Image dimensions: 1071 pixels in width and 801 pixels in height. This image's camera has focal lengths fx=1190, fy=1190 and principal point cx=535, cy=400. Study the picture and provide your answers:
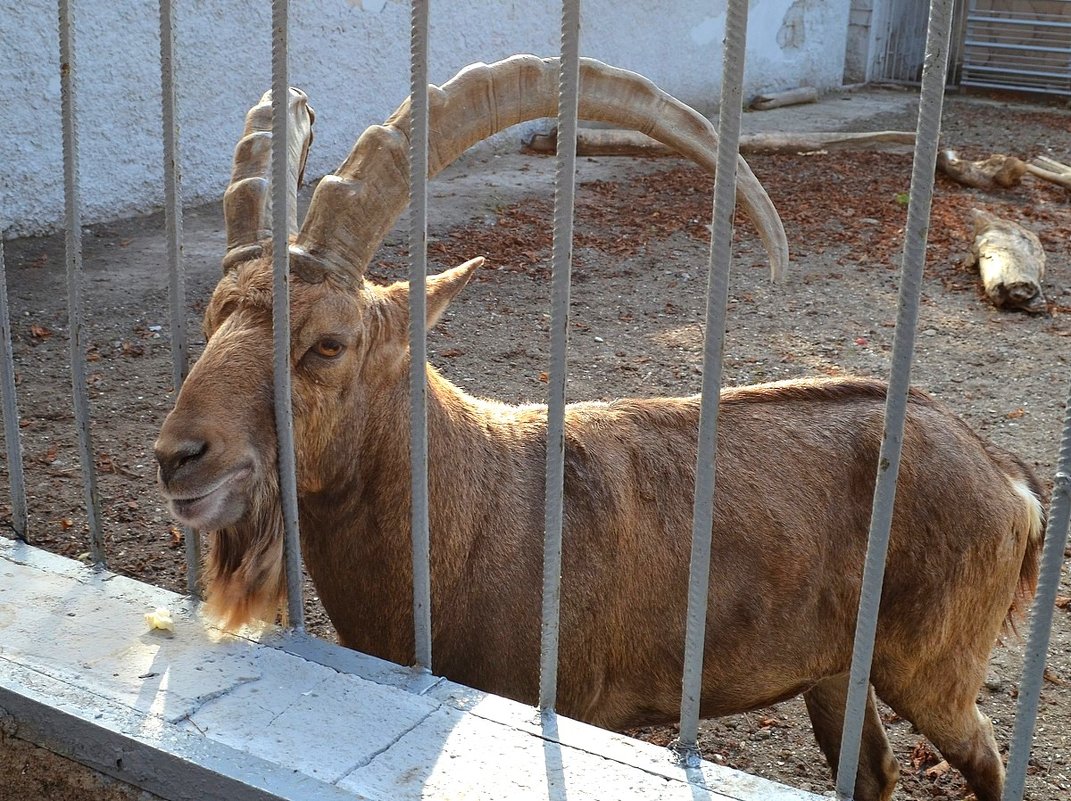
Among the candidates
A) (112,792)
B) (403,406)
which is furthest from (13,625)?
(403,406)

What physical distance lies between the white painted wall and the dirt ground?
16.1 inches

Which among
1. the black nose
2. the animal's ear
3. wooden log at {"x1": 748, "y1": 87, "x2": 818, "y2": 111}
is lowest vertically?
wooden log at {"x1": 748, "y1": 87, "x2": 818, "y2": 111}

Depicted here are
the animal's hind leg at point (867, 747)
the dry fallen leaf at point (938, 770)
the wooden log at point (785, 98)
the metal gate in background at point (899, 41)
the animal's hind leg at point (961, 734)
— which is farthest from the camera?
the metal gate in background at point (899, 41)

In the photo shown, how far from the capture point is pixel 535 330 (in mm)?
7809

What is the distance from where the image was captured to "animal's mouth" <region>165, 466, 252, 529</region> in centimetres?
267

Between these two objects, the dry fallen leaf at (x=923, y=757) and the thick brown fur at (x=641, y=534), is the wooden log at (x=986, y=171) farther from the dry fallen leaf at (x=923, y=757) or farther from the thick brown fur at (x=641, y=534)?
the thick brown fur at (x=641, y=534)

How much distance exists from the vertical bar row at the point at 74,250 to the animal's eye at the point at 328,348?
556 mm

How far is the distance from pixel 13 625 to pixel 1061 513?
2194 millimetres

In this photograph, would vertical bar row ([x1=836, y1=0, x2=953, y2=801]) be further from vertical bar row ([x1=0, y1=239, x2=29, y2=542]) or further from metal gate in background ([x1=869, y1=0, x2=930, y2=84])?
metal gate in background ([x1=869, y1=0, x2=930, y2=84])

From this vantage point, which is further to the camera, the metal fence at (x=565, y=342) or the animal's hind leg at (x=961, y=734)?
the animal's hind leg at (x=961, y=734)

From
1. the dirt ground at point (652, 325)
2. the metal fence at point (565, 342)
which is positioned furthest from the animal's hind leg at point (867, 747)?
the metal fence at point (565, 342)

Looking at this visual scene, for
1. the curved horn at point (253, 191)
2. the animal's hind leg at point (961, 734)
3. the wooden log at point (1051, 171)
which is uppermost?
the curved horn at point (253, 191)

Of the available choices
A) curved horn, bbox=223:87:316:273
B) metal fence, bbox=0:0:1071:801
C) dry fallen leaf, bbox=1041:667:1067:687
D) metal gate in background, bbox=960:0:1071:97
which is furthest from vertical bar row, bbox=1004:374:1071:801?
metal gate in background, bbox=960:0:1071:97

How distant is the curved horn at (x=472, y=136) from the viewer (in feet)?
9.44
